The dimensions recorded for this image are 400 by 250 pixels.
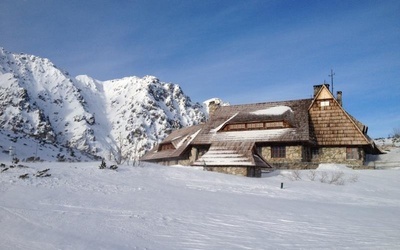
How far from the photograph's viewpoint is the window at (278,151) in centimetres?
3117

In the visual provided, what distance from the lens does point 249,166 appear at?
24938 mm

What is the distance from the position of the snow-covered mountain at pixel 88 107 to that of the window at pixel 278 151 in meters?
62.4

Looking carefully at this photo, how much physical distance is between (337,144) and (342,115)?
307cm

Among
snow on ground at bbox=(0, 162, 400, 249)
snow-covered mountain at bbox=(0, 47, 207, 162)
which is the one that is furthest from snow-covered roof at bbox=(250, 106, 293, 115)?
snow-covered mountain at bbox=(0, 47, 207, 162)

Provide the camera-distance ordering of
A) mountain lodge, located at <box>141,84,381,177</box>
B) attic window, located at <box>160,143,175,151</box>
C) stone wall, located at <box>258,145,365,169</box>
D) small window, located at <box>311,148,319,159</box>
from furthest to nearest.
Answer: attic window, located at <box>160,143,175,151</box> → small window, located at <box>311,148,319,159</box> → mountain lodge, located at <box>141,84,381,177</box> → stone wall, located at <box>258,145,365,169</box>

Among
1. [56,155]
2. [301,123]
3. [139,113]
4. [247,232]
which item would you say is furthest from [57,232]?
[139,113]

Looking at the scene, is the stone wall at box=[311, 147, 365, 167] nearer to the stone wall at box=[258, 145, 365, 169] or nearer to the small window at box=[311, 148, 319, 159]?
the stone wall at box=[258, 145, 365, 169]

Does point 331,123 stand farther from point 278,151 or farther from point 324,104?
point 278,151

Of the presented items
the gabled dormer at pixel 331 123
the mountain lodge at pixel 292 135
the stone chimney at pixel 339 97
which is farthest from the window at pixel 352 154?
the stone chimney at pixel 339 97

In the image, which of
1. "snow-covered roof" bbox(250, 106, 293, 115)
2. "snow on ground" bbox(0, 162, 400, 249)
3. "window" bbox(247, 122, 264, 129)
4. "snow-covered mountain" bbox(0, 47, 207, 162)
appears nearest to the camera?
"snow on ground" bbox(0, 162, 400, 249)

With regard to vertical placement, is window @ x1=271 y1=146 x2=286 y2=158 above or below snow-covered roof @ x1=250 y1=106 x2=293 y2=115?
below

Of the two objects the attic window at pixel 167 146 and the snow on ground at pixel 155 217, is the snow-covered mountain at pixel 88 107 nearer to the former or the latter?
the attic window at pixel 167 146

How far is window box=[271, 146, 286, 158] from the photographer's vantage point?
31172mm

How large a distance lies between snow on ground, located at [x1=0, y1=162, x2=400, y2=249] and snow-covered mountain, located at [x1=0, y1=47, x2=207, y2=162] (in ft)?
257
